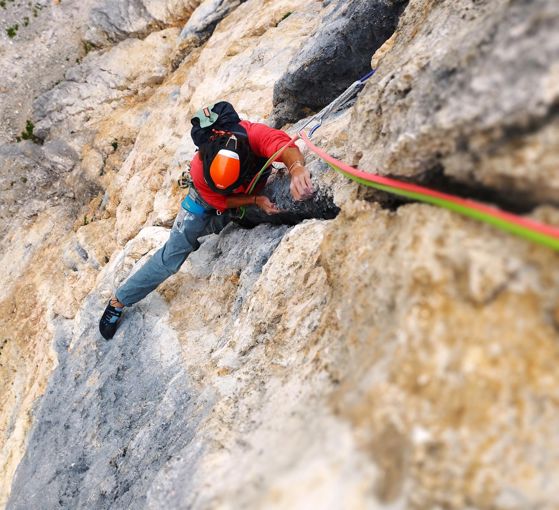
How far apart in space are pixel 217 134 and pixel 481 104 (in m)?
3.38

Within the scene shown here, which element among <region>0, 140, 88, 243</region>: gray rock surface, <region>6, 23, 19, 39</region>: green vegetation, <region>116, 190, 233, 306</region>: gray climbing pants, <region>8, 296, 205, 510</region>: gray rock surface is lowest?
<region>8, 296, 205, 510</region>: gray rock surface

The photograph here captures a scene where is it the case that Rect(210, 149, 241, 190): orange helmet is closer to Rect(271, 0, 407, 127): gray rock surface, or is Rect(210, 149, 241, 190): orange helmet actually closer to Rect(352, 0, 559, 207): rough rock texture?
Rect(352, 0, 559, 207): rough rock texture

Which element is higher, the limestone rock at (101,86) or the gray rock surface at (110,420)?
the limestone rock at (101,86)

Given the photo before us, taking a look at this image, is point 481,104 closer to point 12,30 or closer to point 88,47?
point 88,47

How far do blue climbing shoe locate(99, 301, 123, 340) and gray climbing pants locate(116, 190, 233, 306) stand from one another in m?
0.28

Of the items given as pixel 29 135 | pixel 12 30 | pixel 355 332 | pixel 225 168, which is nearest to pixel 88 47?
pixel 12 30

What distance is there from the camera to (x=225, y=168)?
4.79 metres

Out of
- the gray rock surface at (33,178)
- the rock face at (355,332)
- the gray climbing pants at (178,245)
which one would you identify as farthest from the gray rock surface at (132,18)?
the gray climbing pants at (178,245)

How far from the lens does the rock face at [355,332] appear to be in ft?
5.79

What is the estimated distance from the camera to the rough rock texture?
1.76m

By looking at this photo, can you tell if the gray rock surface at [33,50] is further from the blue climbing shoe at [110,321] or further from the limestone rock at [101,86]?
the blue climbing shoe at [110,321]

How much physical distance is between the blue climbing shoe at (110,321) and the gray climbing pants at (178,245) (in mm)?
285

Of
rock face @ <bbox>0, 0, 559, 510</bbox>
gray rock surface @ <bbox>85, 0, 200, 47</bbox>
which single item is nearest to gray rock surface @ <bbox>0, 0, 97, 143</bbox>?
gray rock surface @ <bbox>85, 0, 200, 47</bbox>

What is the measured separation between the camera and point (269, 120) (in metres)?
7.98
